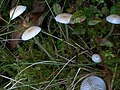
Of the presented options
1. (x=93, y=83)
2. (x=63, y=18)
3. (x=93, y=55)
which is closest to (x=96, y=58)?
(x=93, y=55)

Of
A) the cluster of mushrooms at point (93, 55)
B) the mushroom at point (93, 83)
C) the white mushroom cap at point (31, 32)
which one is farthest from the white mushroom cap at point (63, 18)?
the mushroom at point (93, 83)

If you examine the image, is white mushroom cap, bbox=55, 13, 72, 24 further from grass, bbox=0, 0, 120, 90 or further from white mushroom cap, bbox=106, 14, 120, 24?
white mushroom cap, bbox=106, 14, 120, 24

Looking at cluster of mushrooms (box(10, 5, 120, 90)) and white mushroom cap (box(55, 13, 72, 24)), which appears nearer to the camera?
cluster of mushrooms (box(10, 5, 120, 90))


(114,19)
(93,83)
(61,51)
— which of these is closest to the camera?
(93,83)

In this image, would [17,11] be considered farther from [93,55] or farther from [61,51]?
[93,55]

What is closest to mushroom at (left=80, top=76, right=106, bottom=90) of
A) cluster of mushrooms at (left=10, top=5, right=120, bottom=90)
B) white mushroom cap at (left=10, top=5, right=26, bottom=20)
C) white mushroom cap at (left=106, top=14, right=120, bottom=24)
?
cluster of mushrooms at (left=10, top=5, right=120, bottom=90)

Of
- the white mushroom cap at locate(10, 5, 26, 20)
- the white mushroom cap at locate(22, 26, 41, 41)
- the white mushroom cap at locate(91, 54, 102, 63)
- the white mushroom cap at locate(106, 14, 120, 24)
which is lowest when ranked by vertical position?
the white mushroom cap at locate(91, 54, 102, 63)

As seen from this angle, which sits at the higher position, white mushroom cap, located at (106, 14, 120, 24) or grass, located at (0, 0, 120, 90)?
Answer: white mushroom cap, located at (106, 14, 120, 24)
